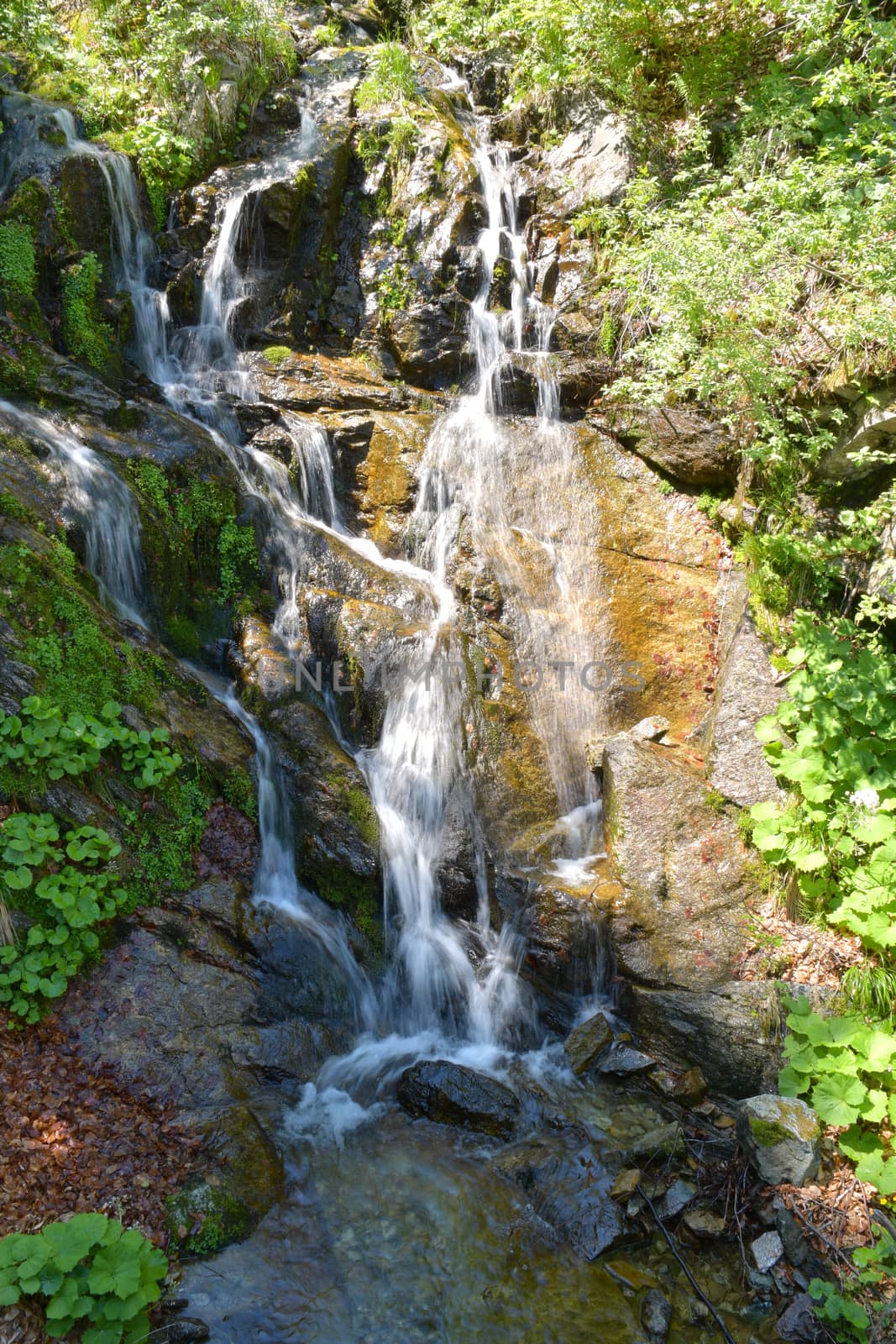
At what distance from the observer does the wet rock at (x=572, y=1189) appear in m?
4.19

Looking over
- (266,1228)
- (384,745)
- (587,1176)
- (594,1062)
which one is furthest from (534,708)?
(266,1228)

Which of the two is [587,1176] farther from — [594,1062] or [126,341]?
[126,341]

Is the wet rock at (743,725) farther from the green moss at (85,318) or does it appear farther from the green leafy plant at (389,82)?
the green leafy plant at (389,82)

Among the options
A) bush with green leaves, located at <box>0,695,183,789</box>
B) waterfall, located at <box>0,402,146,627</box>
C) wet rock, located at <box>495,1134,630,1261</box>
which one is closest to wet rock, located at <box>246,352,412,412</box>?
waterfall, located at <box>0,402,146,627</box>

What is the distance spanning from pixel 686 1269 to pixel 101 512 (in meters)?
6.28

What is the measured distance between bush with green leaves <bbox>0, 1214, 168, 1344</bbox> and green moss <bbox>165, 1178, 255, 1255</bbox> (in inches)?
14.9

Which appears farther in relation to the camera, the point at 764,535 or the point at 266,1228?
the point at 764,535

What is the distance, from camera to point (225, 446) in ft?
25.8

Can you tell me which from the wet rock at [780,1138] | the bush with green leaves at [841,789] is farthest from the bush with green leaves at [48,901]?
the bush with green leaves at [841,789]

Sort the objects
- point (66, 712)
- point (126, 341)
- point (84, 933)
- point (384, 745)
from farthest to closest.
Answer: point (126, 341)
point (384, 745)
point (66, 712)
point (84, 933)

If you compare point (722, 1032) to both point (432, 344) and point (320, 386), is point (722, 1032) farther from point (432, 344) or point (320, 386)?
point (432, 344)

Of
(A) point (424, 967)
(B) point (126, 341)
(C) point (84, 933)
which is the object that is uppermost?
(B) point (126, 341)

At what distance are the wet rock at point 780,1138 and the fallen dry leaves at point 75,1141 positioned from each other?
2976 millimetres

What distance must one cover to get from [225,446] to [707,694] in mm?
5170
